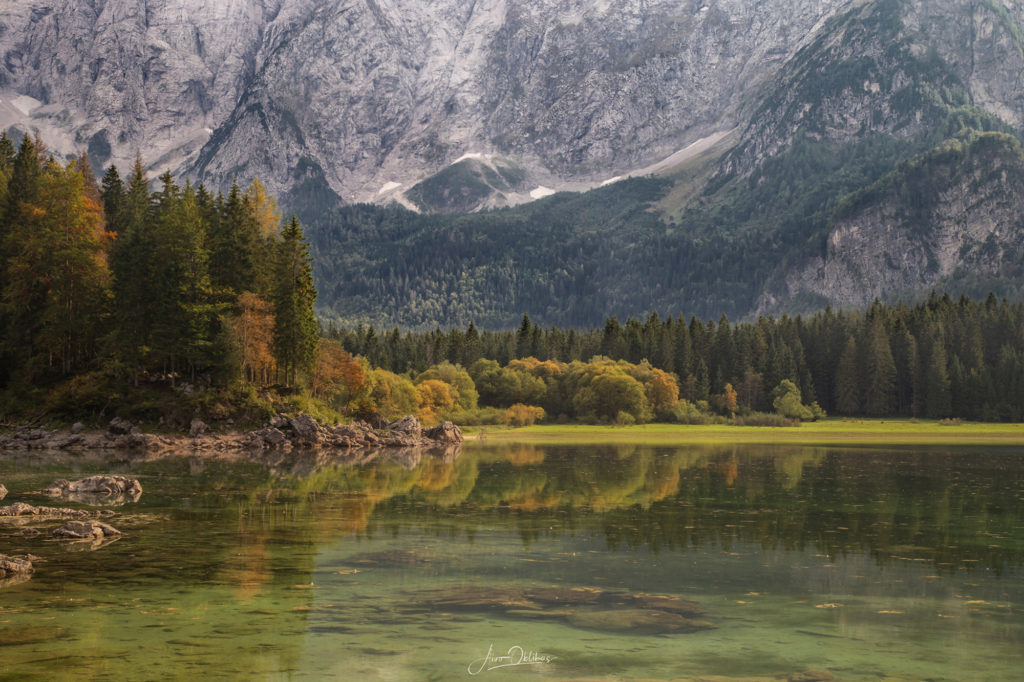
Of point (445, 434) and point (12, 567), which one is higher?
point (445, 434)

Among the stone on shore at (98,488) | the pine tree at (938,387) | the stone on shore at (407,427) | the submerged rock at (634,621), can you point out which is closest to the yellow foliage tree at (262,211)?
the stone on shore at (407,427)

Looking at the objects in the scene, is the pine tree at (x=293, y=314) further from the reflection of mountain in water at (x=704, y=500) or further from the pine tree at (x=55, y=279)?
the reflection of mountain in water at (x=704, y=500)

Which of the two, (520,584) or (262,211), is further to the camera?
(262,211)

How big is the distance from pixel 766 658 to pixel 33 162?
328 ft

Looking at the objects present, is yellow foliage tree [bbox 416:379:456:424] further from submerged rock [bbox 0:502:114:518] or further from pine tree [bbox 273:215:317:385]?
submerged rock [bbox 0:502:114:518]

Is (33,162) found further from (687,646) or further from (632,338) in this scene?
(632,338)

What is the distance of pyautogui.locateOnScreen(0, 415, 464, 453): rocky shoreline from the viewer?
7975cm

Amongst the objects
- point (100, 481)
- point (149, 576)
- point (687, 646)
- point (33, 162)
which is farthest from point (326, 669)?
point (33, 162)

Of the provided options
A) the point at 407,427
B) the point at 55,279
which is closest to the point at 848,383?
the point at 407,427

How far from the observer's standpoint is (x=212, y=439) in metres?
84.9

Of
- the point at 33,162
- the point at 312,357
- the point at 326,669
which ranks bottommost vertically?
the point at 326,669

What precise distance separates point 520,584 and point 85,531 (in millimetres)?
16556

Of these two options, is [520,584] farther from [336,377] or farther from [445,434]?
[336,377]

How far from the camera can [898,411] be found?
17300 cm
